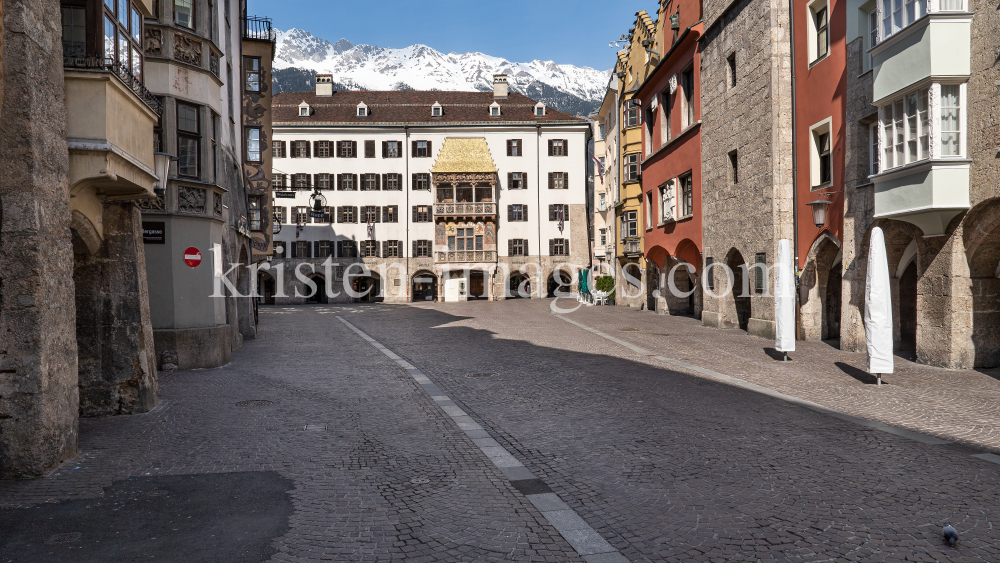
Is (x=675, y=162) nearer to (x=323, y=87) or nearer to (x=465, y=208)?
(x=465, y=208)

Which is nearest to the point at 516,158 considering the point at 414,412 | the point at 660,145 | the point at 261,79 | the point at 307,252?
the point at 307,252

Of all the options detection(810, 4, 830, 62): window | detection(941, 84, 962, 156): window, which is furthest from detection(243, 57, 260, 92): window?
detection(941, 84, 962, 156): window

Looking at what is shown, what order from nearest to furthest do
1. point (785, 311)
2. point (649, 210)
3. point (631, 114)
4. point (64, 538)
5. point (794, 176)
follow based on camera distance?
1. point (64, 538)
2. point (785, 311)
3. point (794, 176)
4. point (649, 210)
5. point (631, 114)

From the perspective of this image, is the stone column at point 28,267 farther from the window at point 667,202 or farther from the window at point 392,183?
the window at point 392,183

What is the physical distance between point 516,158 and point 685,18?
32497 millimetres

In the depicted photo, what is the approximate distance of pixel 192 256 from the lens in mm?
14695

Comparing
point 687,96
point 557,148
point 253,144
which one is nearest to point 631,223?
point 687,96

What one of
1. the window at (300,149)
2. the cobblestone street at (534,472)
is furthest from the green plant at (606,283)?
the cobblestone street at (534,472)

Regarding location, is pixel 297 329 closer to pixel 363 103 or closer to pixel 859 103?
pixel 859 103

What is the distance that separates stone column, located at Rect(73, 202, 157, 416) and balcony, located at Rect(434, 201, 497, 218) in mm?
48346

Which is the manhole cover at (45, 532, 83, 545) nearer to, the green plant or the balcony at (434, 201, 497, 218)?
the green plant

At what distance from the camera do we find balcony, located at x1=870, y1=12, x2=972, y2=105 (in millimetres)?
12875

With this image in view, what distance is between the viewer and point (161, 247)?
14.3m

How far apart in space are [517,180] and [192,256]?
47.2 meters
